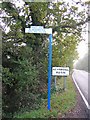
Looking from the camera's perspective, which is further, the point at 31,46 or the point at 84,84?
the point at 84,84

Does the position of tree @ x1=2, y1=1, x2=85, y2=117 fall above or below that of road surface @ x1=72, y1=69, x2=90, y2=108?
above

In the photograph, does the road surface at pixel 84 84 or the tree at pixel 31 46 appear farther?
the road surface at pixel 84 84

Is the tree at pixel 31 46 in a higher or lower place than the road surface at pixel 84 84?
higher

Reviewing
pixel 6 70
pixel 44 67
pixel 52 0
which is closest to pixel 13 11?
pixel 52 0

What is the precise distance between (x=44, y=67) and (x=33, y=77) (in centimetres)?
266

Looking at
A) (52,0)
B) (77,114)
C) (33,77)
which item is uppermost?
(52,0)

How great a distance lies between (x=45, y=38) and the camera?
14266mm

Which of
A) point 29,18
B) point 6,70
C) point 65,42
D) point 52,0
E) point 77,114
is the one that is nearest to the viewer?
point 6,70

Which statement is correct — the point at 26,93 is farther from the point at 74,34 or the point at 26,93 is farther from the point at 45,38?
the point at 74,34

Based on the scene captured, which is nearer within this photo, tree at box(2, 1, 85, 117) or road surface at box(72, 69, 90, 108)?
tree at box(2, 1, 85, 117)

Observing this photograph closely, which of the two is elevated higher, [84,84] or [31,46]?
[31,46]

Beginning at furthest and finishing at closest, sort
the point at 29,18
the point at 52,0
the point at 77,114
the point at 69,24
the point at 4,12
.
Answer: the point at 69,24 → the point at 29,18 → the point at 52,0 → the point at 4,12 → the point at 77,114

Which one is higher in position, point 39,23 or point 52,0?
point 52,0

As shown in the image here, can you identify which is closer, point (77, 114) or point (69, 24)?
point (77, 114)
